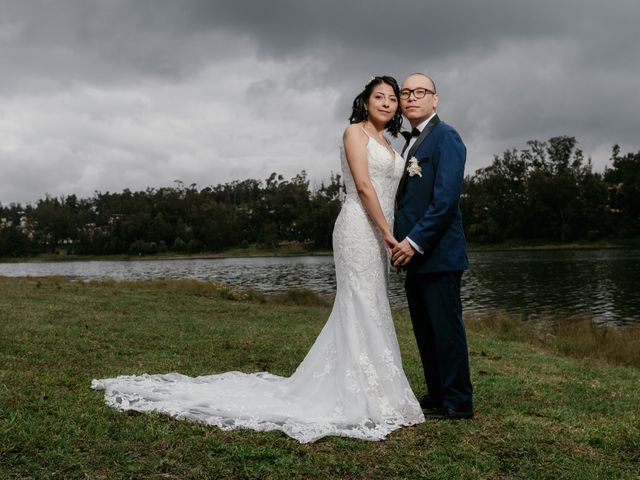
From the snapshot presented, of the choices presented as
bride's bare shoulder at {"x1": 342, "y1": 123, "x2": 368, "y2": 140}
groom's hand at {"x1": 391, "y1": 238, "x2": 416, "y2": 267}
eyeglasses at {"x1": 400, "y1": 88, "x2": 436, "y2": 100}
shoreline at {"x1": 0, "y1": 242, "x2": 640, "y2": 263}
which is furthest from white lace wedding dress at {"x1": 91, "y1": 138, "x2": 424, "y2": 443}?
shoreline at {"x1": 0, "y1": 242, "x2": 640, "y2": 263}

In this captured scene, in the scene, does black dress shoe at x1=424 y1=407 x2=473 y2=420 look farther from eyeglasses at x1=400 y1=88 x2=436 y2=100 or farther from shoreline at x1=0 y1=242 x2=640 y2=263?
shoreline at x1=0 y1=242 x2=640 y2=263

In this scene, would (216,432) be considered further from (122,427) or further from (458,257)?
(458,257)

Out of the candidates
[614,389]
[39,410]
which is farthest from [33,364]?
[614,389]

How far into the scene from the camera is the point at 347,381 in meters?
4.92

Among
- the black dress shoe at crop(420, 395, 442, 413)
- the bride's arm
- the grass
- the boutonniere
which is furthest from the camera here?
the black dress shoe at crop(420, 395, 442, 413)

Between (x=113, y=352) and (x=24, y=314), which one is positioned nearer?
(x=113, y=352)

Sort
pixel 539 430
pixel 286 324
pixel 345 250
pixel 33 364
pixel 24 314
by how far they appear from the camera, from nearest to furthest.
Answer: pixel 539 430 < pixel 345 250 < pixel 33 364 < pixel 24 314 < pixel 286 324

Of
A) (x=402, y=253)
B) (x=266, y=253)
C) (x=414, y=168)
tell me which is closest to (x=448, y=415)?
(x=402, y=253)

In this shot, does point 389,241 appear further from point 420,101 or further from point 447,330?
point 420,101

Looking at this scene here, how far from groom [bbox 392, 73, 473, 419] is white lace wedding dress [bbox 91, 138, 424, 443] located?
0.89ft

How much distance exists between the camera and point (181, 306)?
1688cm

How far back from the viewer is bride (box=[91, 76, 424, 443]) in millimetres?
4809

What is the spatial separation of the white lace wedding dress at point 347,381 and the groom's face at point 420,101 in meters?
0.43

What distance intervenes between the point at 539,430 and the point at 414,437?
114 centimetres
